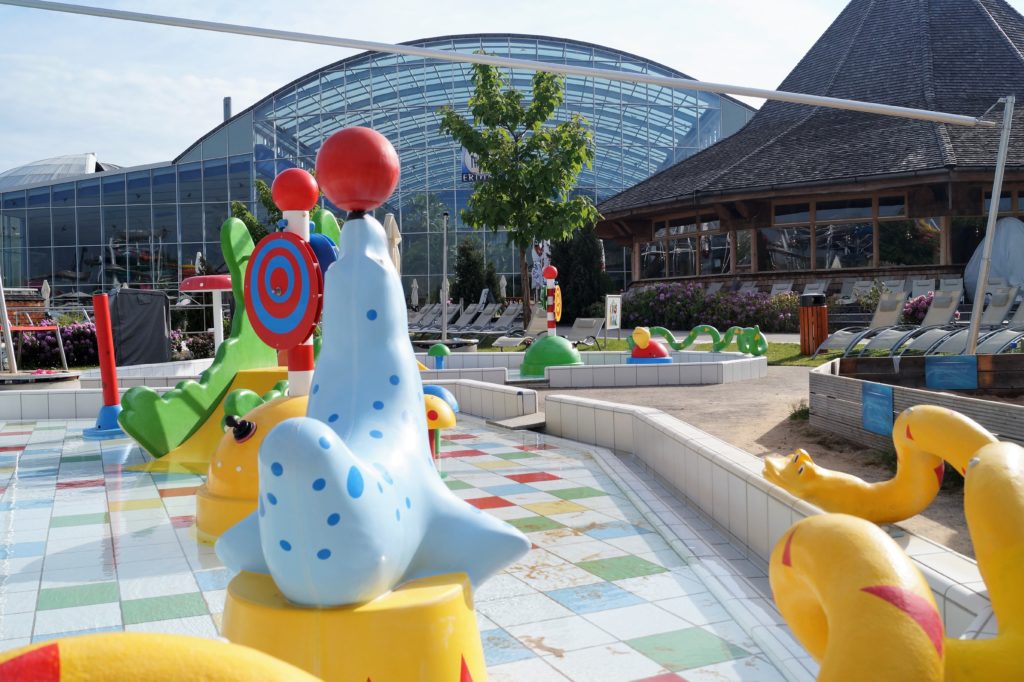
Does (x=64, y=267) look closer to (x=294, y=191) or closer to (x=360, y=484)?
(x=294, y=191)

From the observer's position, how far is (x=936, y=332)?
11.5 m

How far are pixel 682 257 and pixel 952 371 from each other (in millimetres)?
21434

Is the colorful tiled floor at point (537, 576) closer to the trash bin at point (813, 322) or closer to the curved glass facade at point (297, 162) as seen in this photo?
the trash bin at point (813, 322)

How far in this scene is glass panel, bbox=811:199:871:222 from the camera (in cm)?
2481

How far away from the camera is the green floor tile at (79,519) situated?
225 inches

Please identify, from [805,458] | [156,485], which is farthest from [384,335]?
[156,485]

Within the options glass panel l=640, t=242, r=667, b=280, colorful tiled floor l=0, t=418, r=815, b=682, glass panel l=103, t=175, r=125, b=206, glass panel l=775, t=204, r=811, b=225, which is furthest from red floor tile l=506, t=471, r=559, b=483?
glass panel l=103, t=175, r=125, b=206

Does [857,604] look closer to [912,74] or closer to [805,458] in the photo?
[805,458]

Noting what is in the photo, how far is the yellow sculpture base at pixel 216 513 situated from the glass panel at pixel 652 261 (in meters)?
25.3

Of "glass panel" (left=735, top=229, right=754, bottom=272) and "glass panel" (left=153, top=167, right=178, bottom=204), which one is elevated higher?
"glass panel" (left=153, top=167, right=178, bottom=204)

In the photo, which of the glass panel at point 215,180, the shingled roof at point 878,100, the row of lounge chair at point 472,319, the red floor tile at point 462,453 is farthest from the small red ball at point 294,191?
the glass panel at point 215,180

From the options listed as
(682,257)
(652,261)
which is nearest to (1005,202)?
(682,257)

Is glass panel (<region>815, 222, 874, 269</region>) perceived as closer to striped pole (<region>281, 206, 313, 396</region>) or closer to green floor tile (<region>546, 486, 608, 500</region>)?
green floor tile (<region>546, 486, 608, 500</region>)

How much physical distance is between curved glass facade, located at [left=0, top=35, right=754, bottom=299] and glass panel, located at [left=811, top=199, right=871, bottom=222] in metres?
12.4
